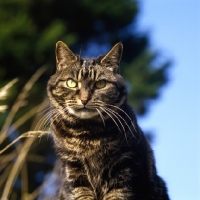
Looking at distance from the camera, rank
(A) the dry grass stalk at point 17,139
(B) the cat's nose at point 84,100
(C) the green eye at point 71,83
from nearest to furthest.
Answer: (A) the dry grass stalk at point 17,139
(B) the cat's nose at point 84,100
(C) the green eye at point 71,83

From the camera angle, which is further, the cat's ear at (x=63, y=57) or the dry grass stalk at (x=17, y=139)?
the cat's ear at (x=63, y=57)

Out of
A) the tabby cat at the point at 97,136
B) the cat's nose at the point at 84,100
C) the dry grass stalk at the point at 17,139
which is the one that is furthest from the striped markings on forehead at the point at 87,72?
the dry grass stalk at the point at 17,139

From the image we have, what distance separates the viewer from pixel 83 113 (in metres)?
3.36

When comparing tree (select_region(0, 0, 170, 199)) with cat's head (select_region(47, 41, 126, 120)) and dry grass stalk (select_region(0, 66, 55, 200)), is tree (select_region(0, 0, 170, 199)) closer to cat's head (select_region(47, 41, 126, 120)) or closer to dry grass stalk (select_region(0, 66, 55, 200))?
dry grass stalk (select_region(0, 66, 55, 200))

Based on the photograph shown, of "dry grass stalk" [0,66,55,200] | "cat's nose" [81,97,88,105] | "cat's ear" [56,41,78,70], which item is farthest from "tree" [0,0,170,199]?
"cat's nose" [81,97,88,105]

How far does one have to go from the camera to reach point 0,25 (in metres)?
8.81

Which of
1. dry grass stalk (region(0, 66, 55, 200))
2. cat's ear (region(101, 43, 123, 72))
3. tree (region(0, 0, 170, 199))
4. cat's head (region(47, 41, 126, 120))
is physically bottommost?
dry grass stalk (region(0, 66, 55, 200))

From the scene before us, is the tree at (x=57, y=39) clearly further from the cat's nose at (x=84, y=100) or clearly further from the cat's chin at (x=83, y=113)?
the cat's nose at (x=84, y=100)

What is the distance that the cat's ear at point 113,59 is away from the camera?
3523 millimetres

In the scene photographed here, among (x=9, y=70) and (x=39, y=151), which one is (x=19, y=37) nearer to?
(x=9, y=70)

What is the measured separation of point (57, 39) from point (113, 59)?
18.0ft

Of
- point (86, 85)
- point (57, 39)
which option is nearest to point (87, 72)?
point (86, 85)

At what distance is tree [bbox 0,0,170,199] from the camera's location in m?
8.66

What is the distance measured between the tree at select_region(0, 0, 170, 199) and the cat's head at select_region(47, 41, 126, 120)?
4.30m
